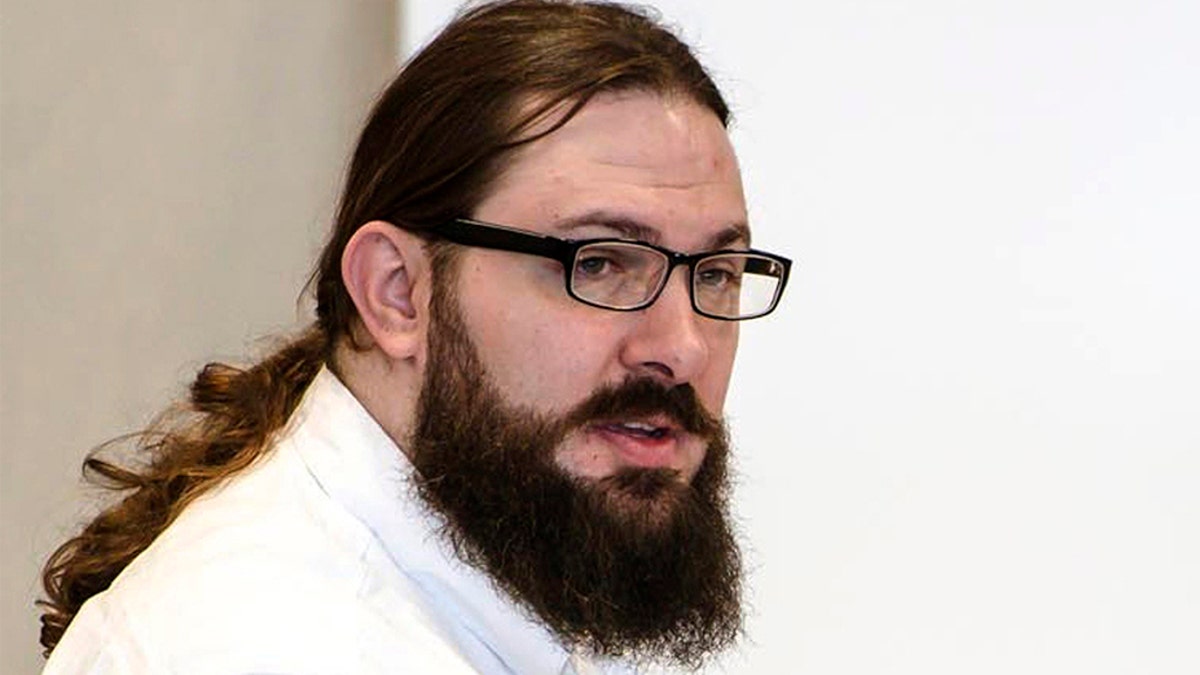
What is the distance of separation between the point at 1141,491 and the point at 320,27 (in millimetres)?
1165

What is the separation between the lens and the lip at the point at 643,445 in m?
1.53

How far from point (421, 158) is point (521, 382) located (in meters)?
0.20

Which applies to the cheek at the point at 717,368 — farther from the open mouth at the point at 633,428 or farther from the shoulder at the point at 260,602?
the shoulder at the point at 260,602

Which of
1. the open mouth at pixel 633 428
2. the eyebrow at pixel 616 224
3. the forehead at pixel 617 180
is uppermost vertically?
the forehead at pixel 617 180

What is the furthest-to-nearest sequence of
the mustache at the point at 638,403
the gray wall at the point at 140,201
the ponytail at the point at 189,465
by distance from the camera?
1. the gray wall at the point at 140,201
2. the ponytail at the point at 189,465
3. the mustache at the point at 638,403

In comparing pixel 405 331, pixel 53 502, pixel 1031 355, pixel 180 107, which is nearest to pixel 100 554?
pixel 405 331

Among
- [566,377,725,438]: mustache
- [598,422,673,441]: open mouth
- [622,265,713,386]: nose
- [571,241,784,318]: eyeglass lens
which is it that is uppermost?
[571,241,784,318]: eyeglass lens

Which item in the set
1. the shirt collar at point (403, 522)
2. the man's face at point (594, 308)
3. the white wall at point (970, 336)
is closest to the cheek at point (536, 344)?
the man's face at point (594, 308)

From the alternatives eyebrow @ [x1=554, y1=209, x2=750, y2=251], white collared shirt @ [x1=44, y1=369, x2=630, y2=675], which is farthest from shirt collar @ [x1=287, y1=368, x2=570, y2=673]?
eyebrow @ [x1=554, y1=209, x2=750, y2=251]

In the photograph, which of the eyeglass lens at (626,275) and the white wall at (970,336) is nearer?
the eyeglass lens at (626,275)

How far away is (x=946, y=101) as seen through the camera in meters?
2.50

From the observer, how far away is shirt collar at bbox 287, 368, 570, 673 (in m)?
1.53

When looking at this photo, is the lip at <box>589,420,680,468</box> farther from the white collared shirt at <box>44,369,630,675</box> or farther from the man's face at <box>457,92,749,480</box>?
the white collared shirt at <box>44,369,630,675</box>

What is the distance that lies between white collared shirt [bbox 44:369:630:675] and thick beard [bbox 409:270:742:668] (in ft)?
0.07
